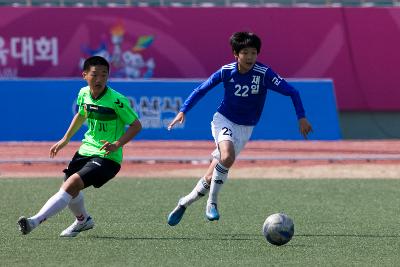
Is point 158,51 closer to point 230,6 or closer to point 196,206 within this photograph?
point 230,6

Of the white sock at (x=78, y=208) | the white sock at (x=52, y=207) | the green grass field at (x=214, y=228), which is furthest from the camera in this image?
the white sock at (x=78, y=208)

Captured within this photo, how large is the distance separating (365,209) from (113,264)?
5.54m

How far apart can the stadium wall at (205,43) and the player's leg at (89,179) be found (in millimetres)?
16497

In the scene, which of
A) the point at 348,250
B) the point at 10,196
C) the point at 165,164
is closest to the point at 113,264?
the point at 348,250

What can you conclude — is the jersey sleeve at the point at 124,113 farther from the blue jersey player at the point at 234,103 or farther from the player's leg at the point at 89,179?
the blue jersey player at the point at 234,103

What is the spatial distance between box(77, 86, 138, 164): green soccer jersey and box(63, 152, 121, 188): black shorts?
5 centimetres

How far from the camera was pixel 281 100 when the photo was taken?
82.9 feet

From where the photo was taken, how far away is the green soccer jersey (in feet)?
33.2

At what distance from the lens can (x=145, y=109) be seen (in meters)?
25.1

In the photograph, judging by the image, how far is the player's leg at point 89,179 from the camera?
32.6 ft

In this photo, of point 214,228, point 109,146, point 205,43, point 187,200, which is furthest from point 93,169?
point 205,43

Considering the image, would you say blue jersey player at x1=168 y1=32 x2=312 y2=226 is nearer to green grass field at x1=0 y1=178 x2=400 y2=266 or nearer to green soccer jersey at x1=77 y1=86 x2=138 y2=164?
green grass field at x1=0 y1=178 x2=400 y2=266

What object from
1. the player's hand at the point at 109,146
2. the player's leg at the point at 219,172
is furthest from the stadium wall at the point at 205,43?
the player's hand at the point at 109,146

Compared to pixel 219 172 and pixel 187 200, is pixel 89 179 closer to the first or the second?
pixel 187 200
